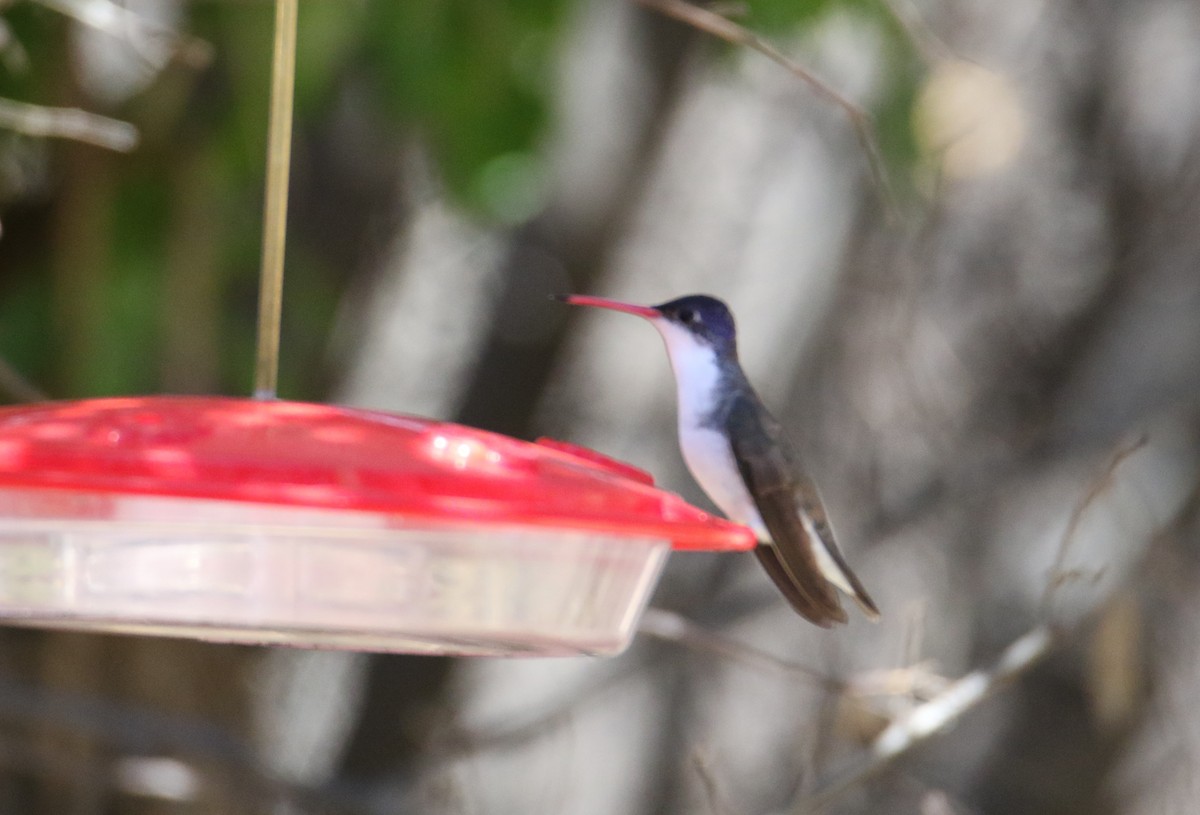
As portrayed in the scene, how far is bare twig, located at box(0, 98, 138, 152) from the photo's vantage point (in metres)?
2.60

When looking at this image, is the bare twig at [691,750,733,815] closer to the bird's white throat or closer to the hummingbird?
the hummingbird

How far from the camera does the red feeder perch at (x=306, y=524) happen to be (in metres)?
1.35

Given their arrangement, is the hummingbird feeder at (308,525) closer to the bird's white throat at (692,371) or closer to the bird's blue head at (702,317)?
the bird's white throat at (692,371)

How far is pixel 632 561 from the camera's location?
1.74 m

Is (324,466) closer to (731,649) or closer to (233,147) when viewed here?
(731,649)

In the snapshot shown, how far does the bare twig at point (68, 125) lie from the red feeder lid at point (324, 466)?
1091 millimetres

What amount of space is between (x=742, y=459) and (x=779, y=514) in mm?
141

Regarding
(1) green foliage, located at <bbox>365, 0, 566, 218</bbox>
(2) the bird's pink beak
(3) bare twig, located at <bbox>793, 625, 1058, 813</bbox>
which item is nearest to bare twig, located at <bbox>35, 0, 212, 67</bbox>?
(1) green foliage, located at <bbox>365, 0, 566, 218</bbox>

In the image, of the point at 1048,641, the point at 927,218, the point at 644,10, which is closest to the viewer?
the point at 1048,641

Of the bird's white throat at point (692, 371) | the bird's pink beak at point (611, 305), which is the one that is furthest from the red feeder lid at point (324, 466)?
the bird's white throat at point (692, 371)

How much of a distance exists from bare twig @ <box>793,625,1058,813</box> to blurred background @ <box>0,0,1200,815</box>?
0.25 ft

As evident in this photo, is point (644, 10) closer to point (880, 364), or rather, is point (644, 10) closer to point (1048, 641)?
point (880, 364)

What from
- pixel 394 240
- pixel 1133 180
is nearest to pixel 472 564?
pixel 394 240

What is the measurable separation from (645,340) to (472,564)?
4.23m
